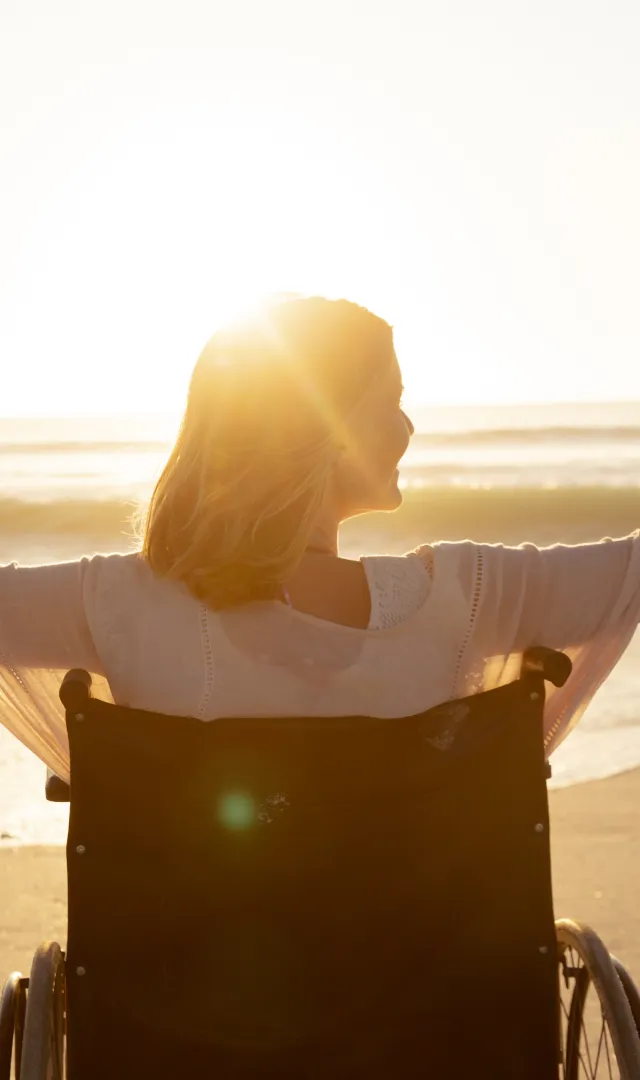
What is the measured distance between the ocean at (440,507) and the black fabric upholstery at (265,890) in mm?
529

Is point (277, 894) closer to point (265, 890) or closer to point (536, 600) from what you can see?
point (265, 890)

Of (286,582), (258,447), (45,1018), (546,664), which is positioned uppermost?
(258,447)

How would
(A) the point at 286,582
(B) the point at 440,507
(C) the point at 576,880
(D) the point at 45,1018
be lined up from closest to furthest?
(D) the point at 45,1018 → (A) the point at 286,582 → (C) the point at 576,880 → (B) the point at 440,507

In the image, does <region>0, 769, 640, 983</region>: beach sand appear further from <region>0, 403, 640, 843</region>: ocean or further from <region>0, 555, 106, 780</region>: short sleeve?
<region>0, 555, 106, 780</region>: short sleeve

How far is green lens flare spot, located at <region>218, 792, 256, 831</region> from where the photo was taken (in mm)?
1661

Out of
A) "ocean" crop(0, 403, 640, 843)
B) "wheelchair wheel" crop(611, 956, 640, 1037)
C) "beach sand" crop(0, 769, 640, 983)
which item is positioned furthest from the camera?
"ocean" crop(0, 403, 640, 843)

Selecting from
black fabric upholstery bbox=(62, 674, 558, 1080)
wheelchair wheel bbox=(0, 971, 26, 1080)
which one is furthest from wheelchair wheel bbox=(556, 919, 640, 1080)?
wheelchair wheel bbox=(0, 971, 26, 1080)

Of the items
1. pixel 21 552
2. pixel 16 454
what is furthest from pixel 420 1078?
pixel 16 454

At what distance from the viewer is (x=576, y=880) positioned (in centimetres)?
394

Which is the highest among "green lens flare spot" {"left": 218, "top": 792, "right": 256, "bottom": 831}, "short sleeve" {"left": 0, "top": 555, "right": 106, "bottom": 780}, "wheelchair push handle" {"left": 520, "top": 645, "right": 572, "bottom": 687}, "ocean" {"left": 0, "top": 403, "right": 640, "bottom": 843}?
"ocean" {"left": 0, "top": 403, "right": 640, "bottom": 843}

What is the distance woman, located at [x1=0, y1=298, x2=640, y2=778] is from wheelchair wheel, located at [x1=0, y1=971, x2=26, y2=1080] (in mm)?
386

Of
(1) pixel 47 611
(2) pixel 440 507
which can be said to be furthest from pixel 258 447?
(2) pixel 440 507

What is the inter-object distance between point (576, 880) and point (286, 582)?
2.49 meters

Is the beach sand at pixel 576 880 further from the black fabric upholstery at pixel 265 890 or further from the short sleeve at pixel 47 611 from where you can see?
the short sleeve at pixel 47 611
